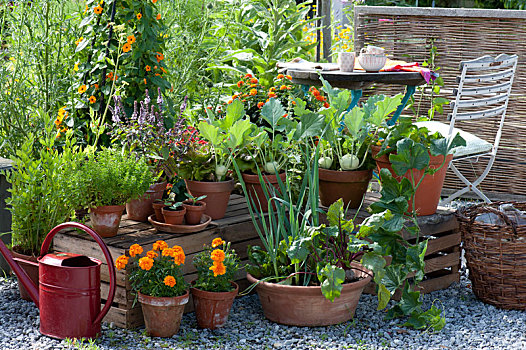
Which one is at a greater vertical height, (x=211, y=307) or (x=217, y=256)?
(x=217, y=256)

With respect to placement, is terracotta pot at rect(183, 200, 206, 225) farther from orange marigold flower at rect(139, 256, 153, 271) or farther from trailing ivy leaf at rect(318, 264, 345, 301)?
trailing ivy leaf at rect(318, 264, 345, 301)

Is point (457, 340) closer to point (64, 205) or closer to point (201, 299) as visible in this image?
point (201, 299)

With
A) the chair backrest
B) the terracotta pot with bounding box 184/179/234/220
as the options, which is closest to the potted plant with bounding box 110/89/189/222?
the terracotta pot with bounding box 184/179/234/220

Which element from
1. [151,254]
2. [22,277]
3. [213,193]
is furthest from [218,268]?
[22,277]

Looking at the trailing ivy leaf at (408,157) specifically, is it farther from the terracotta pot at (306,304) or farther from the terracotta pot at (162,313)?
the terracotta pot at (162,313)

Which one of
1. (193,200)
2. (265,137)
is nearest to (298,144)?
(265,137)

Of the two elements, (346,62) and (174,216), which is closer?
(174,216)

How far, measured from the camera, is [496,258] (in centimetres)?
324

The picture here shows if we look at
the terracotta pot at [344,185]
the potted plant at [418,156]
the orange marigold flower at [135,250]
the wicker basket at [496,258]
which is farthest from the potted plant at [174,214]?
the wicker basket at [496,258]

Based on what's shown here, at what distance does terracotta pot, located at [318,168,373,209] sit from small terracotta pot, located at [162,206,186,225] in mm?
745

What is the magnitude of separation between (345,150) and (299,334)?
99cm

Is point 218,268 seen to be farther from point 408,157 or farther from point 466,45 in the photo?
point 466,45

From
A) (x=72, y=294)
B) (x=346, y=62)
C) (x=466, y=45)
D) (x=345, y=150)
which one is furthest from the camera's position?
(x=466, y=45)

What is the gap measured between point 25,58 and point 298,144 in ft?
5.21
